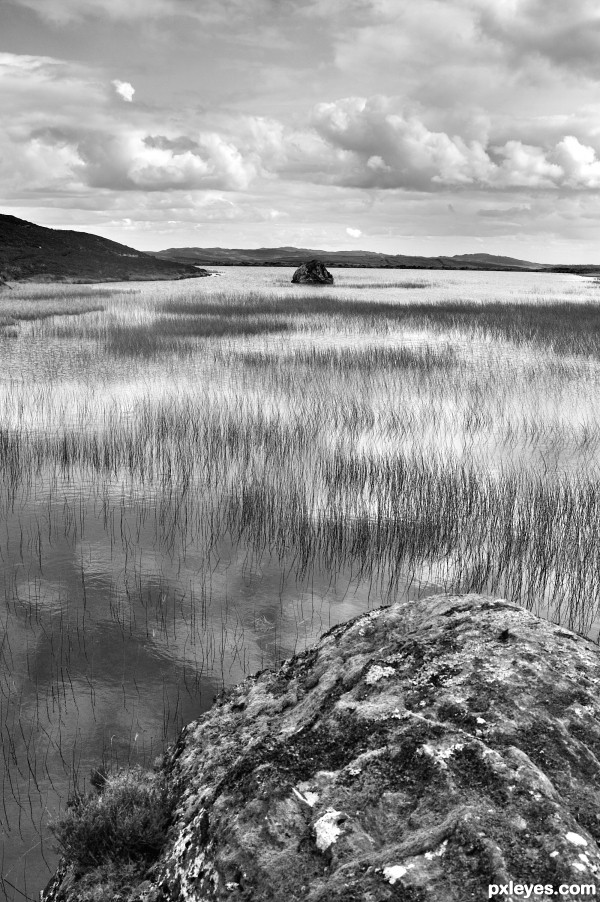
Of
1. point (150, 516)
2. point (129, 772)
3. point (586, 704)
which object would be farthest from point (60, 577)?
point (586, 704)

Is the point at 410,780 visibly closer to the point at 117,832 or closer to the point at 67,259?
the point at 117,832

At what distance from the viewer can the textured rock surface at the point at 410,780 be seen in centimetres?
219

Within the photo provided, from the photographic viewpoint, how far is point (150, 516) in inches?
361

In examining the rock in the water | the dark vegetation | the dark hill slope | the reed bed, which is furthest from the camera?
the rock in the water

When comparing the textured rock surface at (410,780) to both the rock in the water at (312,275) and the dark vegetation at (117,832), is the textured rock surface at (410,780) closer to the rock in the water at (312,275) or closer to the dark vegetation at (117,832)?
the dark vegetation at (117,832)

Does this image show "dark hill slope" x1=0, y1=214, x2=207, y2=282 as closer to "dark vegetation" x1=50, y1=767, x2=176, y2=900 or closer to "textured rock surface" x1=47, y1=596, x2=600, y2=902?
"dark vegetation" x1=50, y1=767, x2=176, y2=900

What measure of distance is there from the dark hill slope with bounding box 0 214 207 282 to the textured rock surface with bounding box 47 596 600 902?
224 ft

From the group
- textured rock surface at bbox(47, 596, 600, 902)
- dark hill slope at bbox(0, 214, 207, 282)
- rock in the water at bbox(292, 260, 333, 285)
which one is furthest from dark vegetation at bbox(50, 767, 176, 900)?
rock in the water at bbox(292, 260, 333, 285)

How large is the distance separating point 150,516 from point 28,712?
4.32 meters

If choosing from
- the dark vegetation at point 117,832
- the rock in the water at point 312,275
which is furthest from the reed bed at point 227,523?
the rock in the water at point 312,275

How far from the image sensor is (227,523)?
8.93 m

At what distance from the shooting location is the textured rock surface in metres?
2.19

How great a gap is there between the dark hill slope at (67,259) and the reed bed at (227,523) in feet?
183

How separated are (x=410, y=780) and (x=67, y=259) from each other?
86.2 meters
